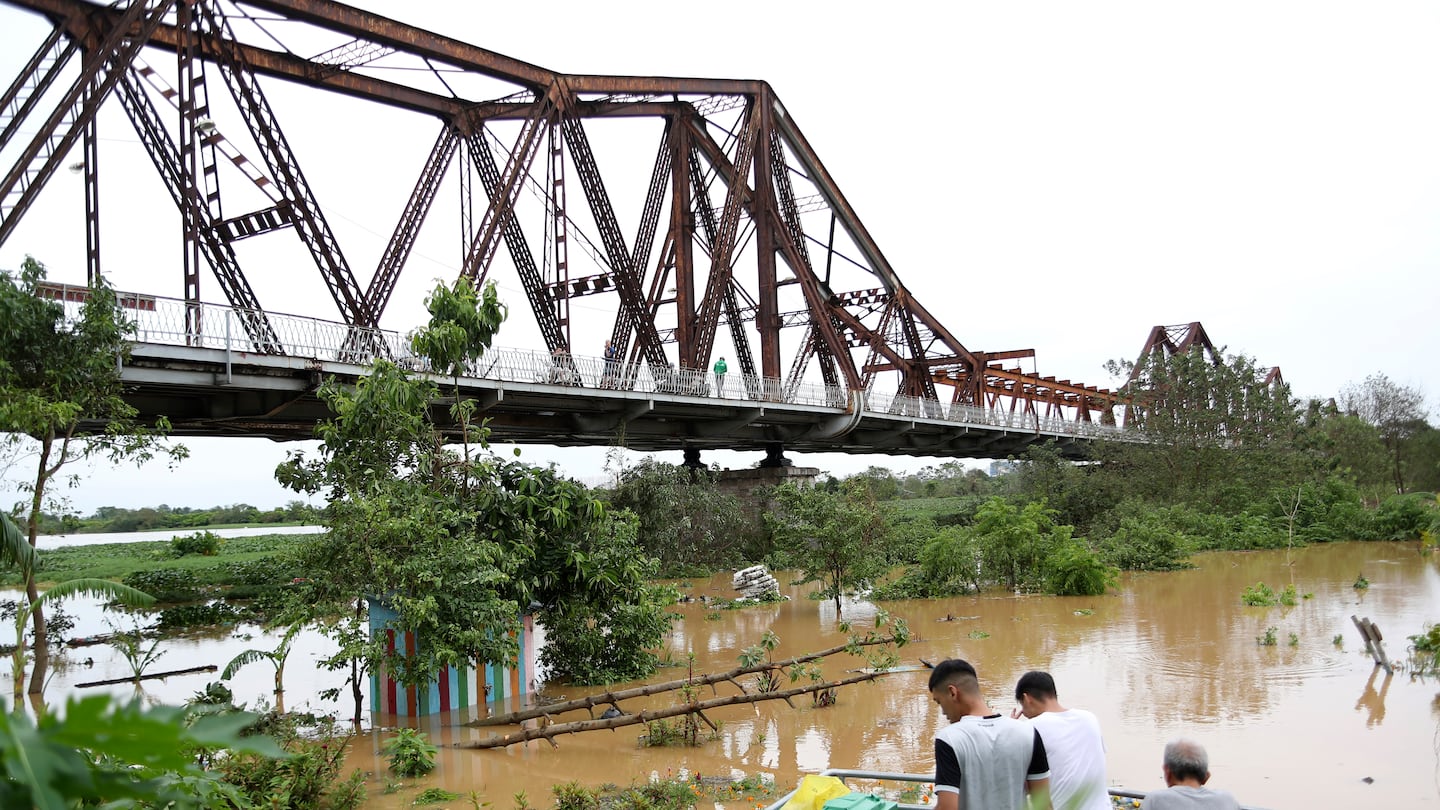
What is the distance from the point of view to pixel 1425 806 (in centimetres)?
694

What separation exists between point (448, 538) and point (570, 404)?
1138cm

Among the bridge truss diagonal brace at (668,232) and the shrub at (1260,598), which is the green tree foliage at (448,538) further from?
the bridge truss diagonal brace at (668,232)

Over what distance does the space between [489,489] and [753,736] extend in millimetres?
4455

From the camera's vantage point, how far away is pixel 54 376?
11531 millimetres

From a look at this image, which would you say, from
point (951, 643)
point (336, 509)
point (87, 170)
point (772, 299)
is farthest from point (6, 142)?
point (772, 299)

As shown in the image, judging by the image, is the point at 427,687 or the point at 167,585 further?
the point at 167,585

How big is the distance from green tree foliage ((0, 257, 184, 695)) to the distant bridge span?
28.4 inches

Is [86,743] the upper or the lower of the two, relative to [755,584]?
upper

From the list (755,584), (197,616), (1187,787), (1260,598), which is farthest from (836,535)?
(1187,787)

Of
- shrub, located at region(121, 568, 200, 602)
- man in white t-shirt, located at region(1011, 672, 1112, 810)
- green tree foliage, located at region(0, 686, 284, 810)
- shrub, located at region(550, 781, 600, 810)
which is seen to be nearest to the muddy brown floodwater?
shrub, located at region(550, 781, 600, 810)

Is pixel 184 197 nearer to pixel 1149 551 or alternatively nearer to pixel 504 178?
pixel 504 178

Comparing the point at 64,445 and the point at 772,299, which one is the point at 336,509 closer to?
the point at 64,445

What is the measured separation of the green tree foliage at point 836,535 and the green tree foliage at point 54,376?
37.7 feet

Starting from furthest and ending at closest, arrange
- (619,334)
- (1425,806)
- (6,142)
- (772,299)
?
1. (772,299)
2. (619,334)
3. (6,142)
4. (1425,806)
